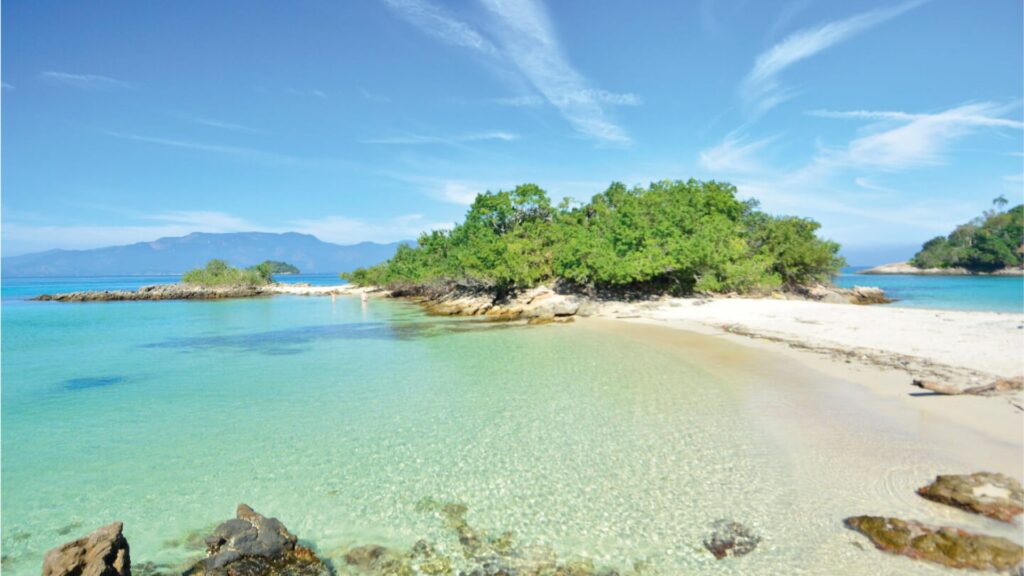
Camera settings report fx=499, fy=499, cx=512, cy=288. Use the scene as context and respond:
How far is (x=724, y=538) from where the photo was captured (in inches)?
230

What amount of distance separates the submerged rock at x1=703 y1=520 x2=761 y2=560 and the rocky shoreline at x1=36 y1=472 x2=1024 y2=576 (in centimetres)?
1

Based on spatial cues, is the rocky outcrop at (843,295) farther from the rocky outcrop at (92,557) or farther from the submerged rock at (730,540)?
the rocky outcrop at (92,557)

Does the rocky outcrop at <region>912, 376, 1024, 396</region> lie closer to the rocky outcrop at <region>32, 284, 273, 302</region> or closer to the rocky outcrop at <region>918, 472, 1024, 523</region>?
the rocky outcrop at <region>918, 472, 1024, 523</region>

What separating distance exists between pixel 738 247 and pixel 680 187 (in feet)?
28.0

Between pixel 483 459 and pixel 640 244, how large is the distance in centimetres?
2857

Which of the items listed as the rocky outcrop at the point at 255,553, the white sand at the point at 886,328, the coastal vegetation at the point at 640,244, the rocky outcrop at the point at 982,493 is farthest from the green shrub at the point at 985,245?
the rocky outcrop at the point at 255,553

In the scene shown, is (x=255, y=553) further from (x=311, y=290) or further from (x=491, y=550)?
(x=311, y=290)

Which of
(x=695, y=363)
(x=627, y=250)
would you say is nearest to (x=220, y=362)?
(x=695, y=363)

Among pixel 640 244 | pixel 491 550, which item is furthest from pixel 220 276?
pixel 491 550

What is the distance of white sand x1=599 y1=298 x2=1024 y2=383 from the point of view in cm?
1375

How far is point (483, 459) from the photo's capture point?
28.1 ft

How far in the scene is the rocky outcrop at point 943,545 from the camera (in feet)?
16.5

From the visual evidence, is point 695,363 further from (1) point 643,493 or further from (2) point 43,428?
(2) point 43,428

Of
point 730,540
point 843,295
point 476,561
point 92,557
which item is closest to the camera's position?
point 92,557
